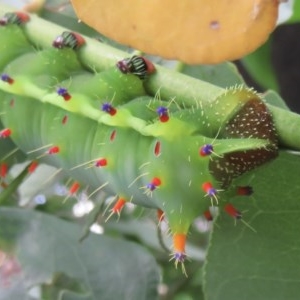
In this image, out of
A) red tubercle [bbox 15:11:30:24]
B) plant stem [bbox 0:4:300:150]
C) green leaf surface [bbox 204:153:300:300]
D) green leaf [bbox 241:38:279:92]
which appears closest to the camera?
plant stem [bbox 0:4:300:150]

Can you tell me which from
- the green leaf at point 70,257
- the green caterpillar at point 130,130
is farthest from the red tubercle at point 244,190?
the green leaf at point 70,257

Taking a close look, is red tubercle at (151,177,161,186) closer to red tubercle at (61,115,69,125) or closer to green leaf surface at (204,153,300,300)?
green leaf surface at (204,153,300,300)

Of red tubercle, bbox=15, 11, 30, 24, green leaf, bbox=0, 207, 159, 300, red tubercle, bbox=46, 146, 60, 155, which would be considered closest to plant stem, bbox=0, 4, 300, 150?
red tubercle, bbox=15, 11, 30, 24

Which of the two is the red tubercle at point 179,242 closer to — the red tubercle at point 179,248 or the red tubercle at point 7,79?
the red tubercle at point 179,248

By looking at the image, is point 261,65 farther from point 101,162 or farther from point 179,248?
point 179,248

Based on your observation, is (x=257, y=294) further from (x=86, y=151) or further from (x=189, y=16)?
(x=189, y=16)

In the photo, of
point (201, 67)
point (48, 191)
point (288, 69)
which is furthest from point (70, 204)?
point (288, 69)
